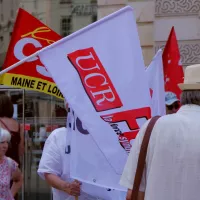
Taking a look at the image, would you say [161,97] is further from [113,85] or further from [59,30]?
[59,30]

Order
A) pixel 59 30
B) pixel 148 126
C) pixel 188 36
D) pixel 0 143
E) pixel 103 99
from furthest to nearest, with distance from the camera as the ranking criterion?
pixel 59 30 → pixel 188 36 → pixel 0 143 → pixel 103 99 → pixel 148 126

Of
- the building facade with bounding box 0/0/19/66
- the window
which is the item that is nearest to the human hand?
the window

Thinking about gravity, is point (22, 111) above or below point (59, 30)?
below

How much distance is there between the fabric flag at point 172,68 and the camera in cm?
576

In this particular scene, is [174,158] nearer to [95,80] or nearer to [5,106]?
[95,80]

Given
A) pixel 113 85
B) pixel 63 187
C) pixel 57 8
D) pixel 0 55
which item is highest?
pixel 57 8

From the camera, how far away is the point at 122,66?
159 inches

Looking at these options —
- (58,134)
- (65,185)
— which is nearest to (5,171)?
(58,134)

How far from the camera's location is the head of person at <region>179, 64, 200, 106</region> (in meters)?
3.32

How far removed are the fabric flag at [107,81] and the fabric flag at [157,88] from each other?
0.50 m

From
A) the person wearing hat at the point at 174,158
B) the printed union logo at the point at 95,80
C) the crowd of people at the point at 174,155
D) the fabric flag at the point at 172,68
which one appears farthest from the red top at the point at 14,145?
the person wearing hat at the point at 174,158

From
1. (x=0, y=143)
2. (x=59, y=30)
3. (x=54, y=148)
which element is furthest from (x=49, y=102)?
(x=54, y=148)

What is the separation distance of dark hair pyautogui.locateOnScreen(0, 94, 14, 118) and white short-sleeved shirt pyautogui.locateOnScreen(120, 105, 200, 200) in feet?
11.3

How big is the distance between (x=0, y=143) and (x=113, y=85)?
1599 mm
